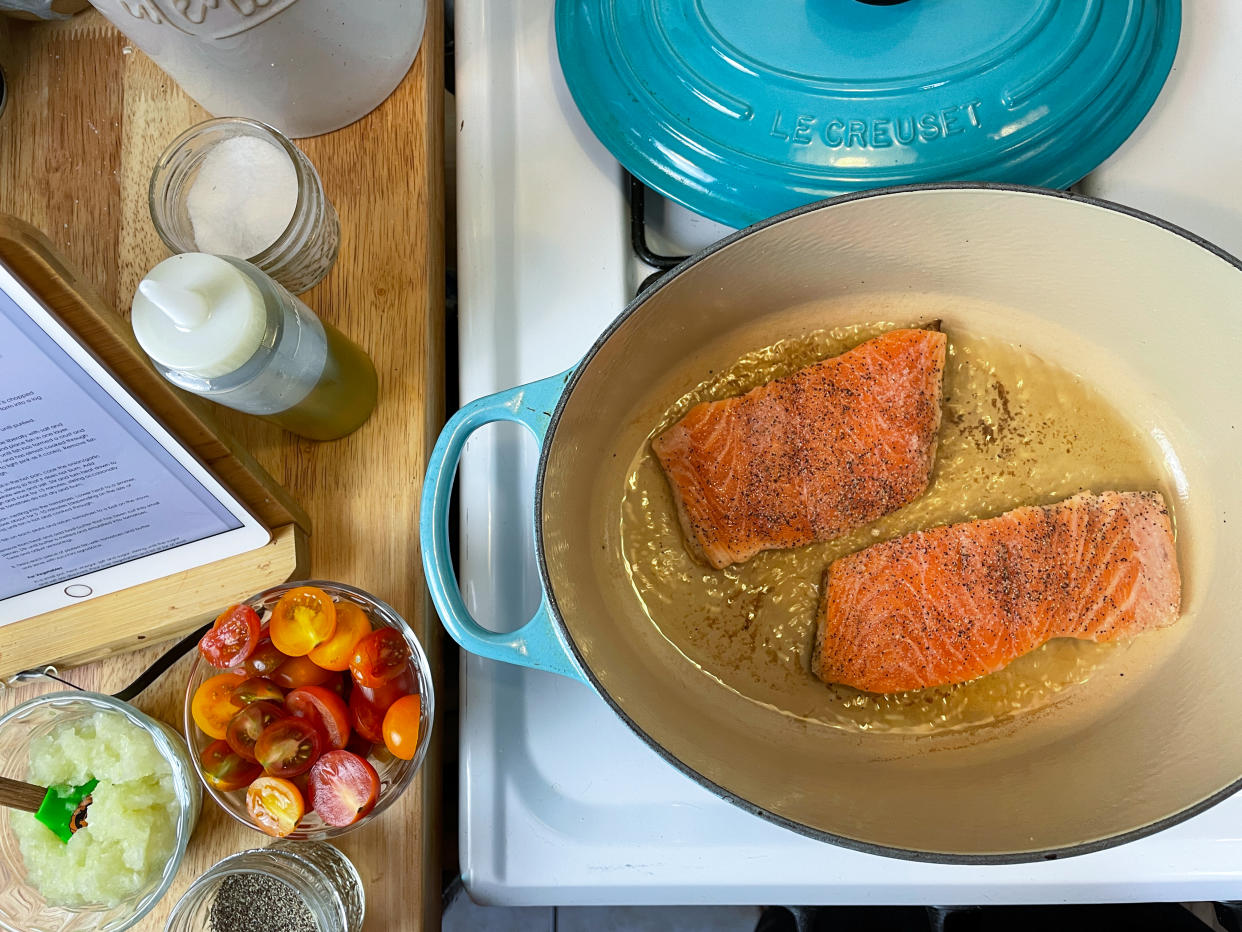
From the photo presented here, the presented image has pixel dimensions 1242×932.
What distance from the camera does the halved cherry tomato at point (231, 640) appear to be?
62cm

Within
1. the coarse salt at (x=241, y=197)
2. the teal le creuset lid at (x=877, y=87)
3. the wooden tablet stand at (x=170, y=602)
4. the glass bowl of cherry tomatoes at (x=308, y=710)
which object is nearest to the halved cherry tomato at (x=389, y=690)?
the glass bowl of cherry tomatoes at (x=308, y=710)

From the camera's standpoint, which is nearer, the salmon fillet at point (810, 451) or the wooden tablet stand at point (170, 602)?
the wooden tablet stand at point (170, 602)

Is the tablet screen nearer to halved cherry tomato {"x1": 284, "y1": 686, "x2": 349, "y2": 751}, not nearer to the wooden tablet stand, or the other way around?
the wooden tablet stand

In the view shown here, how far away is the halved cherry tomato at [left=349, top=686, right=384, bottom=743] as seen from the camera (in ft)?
2.09

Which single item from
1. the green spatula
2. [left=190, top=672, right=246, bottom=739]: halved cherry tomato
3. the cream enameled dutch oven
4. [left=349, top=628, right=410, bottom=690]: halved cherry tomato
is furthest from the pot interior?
the green spatula

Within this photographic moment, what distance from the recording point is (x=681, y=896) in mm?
717

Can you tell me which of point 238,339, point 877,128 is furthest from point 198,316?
point 877,128

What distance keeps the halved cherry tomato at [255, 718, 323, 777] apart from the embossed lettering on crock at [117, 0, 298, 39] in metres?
0.48

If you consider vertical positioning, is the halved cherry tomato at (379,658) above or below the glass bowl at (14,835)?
above

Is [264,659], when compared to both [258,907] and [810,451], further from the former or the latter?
[810,451]

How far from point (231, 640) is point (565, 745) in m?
0.28

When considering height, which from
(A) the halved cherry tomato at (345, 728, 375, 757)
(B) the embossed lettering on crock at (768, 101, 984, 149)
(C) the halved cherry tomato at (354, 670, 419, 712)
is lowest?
(A) the halved cherry tomato at (345, 728, 375, 757)

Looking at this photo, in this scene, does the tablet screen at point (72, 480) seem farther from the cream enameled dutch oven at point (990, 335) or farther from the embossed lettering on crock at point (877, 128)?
the embossed lettering on crock at point (877, 128)

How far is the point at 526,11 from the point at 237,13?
0.31 metres
